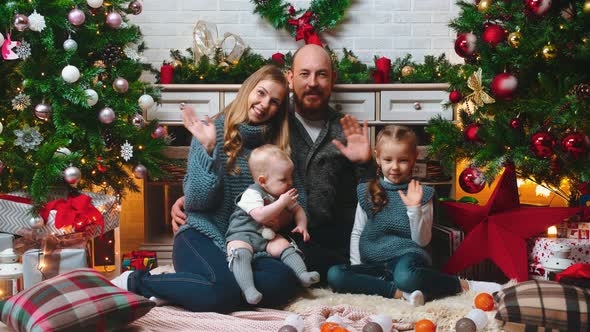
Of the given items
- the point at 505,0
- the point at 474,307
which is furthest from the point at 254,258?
the point at 505,0

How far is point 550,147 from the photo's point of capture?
2.58 meters

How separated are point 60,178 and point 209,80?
3.20 ft

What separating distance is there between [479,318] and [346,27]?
7.74ft

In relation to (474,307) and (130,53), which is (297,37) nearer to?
(130,53)

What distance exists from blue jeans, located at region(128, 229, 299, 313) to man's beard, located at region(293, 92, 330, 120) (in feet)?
2.67

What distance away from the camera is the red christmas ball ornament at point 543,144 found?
2.57 m

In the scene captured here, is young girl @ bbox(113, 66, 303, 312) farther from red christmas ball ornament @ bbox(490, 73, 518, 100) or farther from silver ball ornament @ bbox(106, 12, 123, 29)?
red christmas ball ornament @ bbox(490, 73, 518, 100)

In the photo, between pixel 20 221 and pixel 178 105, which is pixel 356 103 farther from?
pixel 20 221

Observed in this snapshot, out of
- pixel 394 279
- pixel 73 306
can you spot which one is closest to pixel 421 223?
pixel 394 279

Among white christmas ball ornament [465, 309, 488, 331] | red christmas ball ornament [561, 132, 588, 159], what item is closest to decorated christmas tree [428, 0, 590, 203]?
red christmas ball ornament [561, 132, 588, 159]

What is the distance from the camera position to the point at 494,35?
284 cm

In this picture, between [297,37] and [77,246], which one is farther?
[297,37]

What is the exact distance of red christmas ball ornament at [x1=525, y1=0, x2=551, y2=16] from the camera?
8.59 ft

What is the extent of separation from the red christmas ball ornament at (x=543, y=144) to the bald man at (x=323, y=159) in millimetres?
721
